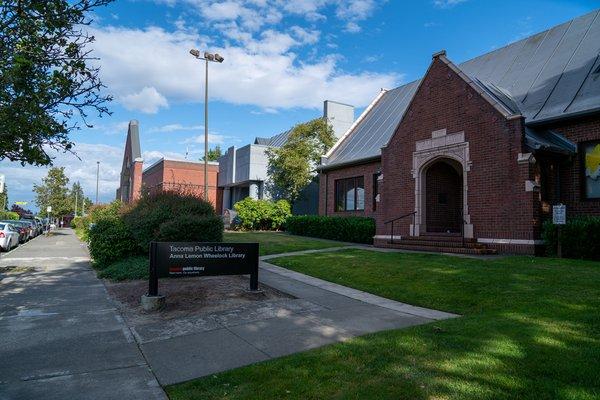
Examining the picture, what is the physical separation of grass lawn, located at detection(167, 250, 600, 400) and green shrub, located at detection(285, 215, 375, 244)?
11.4 metres

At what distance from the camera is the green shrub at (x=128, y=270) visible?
474 inches

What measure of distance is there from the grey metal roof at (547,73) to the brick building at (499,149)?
0.16 feet

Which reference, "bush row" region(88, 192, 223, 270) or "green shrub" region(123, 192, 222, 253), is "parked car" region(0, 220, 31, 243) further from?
"green shrub" region(123, 192, 222, 253)

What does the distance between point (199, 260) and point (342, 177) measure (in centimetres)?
1721

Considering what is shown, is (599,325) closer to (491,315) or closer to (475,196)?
(491,315)

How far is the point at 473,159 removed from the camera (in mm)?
14977

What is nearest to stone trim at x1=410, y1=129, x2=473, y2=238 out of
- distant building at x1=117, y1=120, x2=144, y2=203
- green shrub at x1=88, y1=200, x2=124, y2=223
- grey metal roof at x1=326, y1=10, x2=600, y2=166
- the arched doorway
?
the arched doorway

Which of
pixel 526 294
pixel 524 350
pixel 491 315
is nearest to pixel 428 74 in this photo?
pixel 526 294

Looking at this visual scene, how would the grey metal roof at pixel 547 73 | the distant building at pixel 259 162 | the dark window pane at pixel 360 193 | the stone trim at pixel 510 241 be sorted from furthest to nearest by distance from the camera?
1. the distant building at pixel 259 162
2. the dark window pane at pixel 360 193
3. the grey metal roof at pixel 547 73
4. the stone trim at pixel 510 241

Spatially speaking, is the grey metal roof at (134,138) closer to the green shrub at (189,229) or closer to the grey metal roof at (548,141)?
the green shrub at (189,229)

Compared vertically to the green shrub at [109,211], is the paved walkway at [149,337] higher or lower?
lower

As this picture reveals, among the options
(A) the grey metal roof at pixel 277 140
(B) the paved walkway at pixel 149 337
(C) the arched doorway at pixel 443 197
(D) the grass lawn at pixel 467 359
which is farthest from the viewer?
(A) the grey metal roof at pixel 277 140

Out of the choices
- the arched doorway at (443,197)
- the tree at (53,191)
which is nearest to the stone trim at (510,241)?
the arched doorway at (443,197)

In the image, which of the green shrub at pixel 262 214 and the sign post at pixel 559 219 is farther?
the green shrub at pixel 262 214
